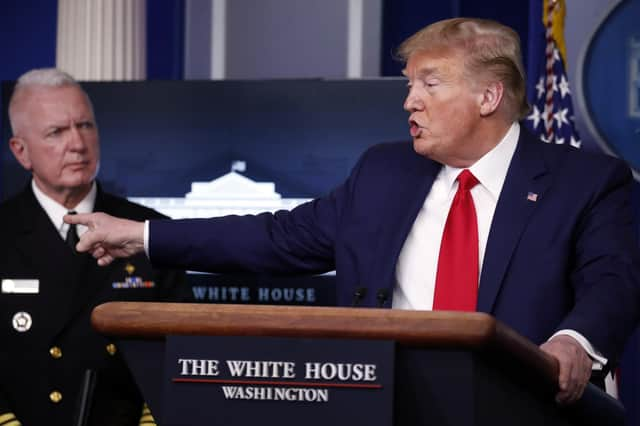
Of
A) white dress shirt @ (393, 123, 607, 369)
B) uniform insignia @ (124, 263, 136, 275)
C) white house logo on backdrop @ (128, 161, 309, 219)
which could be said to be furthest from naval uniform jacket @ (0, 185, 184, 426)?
white dress shirt @ (393, 123, 607, 369)

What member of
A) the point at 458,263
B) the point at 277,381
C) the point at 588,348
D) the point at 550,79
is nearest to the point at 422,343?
the point at 277,381

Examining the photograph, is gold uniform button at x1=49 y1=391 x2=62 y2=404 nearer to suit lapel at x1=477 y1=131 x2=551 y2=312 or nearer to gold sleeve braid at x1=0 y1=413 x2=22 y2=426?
gold sleeve braid at x1=0 y1=413 x2=22 y2=426

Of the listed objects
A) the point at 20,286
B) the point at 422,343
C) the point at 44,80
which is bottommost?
the point at 20,286

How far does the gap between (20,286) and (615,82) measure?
239 centimetres

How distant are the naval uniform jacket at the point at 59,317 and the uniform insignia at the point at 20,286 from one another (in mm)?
13

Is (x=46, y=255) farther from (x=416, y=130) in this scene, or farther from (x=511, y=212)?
(x=511, y=212)

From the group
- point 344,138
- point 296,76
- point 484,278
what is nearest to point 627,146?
point 344,138

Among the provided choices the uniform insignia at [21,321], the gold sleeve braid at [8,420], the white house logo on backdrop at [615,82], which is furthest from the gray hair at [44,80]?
the white house logo on backdrop at [615,82]

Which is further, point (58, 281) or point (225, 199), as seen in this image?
point (225, 199)

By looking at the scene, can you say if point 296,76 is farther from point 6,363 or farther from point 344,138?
point 6,363

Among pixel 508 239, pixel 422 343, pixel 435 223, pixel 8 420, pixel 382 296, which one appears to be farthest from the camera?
pixel 8 420

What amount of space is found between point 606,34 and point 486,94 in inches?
83.2

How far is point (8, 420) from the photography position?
11.0 feet

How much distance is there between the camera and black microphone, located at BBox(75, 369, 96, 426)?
3.31 m
